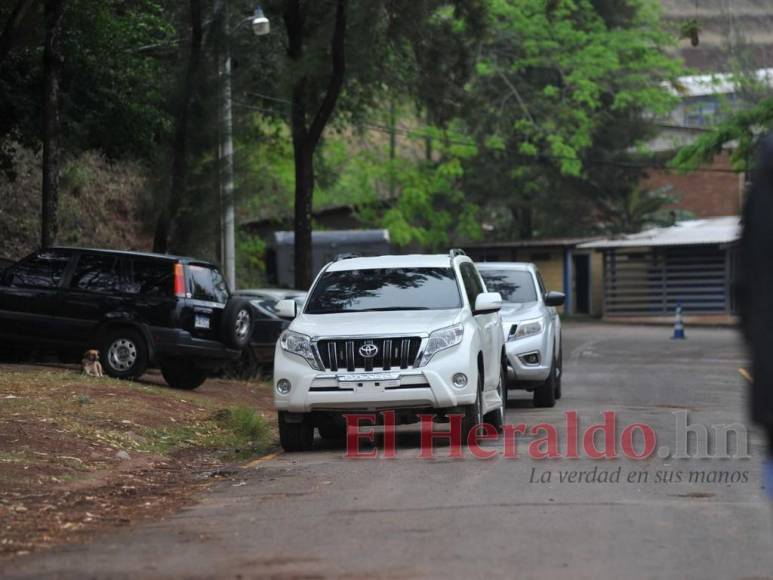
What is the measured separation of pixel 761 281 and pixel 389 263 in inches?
401

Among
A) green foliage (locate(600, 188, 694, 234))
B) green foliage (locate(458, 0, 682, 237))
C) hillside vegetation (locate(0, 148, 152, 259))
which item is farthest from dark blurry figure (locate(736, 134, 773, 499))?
green foliage (locate(600, 188, 694, 234))

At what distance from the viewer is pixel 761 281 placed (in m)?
4.71

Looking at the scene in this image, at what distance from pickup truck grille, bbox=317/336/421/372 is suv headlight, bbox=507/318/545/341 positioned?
18.9 ft

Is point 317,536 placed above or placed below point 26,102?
below

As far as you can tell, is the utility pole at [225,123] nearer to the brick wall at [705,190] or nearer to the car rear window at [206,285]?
the car rear window at [206,285]

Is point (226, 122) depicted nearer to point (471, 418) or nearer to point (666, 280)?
point (471, 418)

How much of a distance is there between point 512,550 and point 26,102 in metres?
17.5

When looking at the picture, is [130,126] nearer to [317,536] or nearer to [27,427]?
[27,427]

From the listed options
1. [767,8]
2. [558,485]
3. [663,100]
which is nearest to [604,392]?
[558,485]

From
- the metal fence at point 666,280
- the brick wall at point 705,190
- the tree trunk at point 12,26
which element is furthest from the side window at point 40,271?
the brick wall at point 705,190

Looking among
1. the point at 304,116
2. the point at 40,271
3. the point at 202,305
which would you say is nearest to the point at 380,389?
the point at 202,305

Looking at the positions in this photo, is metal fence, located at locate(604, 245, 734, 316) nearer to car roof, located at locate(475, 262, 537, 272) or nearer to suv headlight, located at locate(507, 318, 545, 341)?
car roof, located at locate(475, 262, 537, 272)

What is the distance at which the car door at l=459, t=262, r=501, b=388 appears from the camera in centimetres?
1412

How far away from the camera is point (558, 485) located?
1045 centimetres
